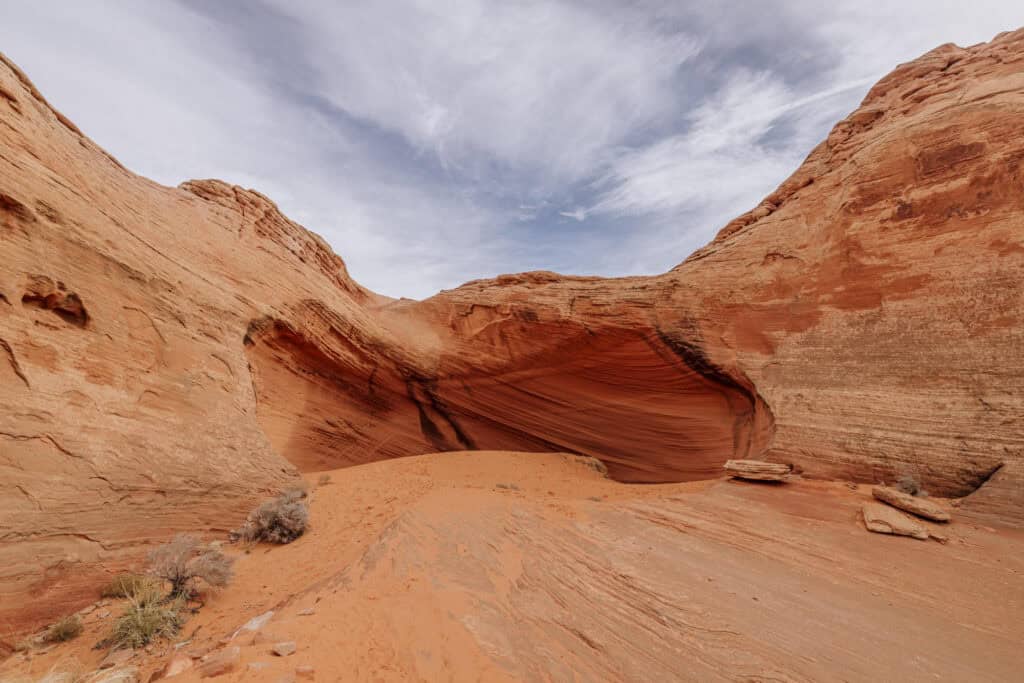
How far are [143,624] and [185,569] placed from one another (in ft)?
2.88

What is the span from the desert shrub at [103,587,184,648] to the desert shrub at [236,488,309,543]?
1.94 meters

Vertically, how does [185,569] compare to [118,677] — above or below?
below

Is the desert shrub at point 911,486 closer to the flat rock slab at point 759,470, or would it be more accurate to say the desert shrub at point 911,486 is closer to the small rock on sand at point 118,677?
the flat rock slab at point 759,470

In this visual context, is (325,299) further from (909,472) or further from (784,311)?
(909,472)

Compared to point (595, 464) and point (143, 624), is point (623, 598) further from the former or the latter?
point (595, 464)

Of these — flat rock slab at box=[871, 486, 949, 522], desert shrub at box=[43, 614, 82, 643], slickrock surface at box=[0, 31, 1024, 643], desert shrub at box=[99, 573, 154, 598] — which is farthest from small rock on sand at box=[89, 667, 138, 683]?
flat rock slab at box=[871, 486, 949, 522]

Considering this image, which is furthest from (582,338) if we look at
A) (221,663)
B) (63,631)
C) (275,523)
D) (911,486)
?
(63,631)

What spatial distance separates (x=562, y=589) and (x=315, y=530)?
13.5 ft

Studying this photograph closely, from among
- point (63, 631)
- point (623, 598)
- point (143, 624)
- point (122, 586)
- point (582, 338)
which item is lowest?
point (63, 631)

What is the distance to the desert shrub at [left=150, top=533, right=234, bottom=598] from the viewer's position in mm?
4754

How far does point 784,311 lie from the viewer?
29.4 feet

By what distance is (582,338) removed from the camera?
12.2m

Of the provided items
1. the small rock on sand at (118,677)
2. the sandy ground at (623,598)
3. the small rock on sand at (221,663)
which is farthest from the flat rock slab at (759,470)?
the small rock on sand at (118,677)

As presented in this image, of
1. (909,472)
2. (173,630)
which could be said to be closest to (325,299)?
(173,630)
